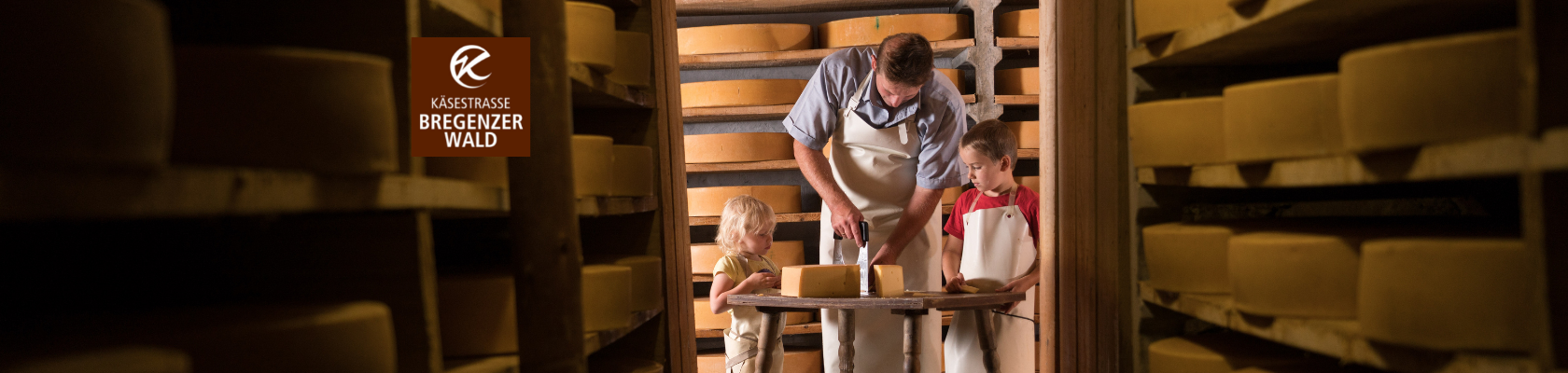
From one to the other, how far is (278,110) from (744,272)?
186 centimetres

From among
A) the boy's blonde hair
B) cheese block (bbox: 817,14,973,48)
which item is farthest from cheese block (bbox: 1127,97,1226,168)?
cheese block (bbox: 817,14,973,48)

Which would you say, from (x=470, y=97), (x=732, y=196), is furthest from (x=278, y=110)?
(x=732, y=196)

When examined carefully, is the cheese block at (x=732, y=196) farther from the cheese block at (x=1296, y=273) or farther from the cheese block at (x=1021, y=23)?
the cheese block at (x=1296, y=273)

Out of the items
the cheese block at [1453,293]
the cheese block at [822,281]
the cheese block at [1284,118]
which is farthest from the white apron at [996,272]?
the cheese block at [1453,293]

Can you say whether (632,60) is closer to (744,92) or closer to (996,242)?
(996,242)

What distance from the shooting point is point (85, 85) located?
576 millimetres

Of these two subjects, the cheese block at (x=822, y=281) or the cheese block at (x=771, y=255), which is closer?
the cheese block at (x=822, y=281)

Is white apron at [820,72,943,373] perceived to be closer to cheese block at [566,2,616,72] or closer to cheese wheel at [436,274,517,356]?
cheese block at [566,2,616,72]

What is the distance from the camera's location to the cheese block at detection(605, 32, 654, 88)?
→ 170 cm

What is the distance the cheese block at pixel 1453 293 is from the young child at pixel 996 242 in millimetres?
1539

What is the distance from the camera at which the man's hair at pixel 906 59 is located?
2.44m

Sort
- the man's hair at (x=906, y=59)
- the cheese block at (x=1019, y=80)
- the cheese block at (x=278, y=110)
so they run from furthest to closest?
the cheese block at (x=1019, y=80) → the man's hair at (x=906, y=59) → the cheese block at (x=278, y=110)

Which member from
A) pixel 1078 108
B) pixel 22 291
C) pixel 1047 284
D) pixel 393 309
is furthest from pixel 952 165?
pixel 22 291

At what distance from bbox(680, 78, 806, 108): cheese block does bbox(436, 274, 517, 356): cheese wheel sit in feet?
7.60
